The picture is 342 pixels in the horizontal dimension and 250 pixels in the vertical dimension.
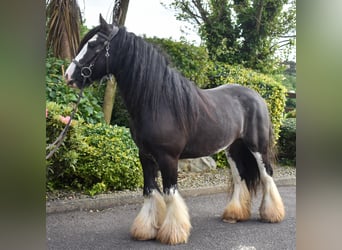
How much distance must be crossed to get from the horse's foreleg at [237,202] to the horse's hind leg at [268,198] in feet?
0.35

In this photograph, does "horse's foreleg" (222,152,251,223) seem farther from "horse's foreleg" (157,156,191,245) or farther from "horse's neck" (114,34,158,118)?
"horse's neck" (114,34,158,118)

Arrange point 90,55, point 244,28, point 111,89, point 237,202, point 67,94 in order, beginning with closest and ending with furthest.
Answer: point 90,55, point 67,94, point 111,89, point 237,202, point 244,28

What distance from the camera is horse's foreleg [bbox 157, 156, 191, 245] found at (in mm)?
1910

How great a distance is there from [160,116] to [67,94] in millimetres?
547

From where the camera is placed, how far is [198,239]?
204 centimetres

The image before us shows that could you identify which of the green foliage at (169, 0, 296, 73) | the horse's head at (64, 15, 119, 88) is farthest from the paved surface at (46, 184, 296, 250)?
the green foliage at (169, 0, 296, 73)

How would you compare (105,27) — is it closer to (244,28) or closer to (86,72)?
(86,72)

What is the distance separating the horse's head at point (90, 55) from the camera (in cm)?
177

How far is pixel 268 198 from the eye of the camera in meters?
2.28

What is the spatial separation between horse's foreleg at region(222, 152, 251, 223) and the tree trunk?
0.87m

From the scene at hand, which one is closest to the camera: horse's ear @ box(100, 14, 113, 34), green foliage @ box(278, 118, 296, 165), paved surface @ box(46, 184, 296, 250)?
horse's ear @ box(100, 14, 113, 34)

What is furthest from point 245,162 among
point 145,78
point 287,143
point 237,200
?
point 145,78
